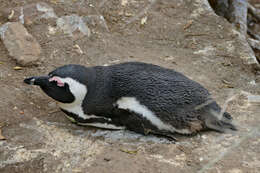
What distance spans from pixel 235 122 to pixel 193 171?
771mm

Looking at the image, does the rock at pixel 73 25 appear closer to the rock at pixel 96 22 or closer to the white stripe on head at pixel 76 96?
the rock at pixel 96 22

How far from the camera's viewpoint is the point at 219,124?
9.55ft

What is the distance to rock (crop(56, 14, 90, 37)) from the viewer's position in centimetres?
445

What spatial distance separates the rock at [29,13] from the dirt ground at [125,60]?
0.10 metres

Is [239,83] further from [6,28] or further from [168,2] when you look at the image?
[6,28]

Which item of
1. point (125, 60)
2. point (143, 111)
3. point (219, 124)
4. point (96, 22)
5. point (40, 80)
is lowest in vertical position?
point (125, 60)

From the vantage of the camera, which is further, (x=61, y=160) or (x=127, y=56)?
(x=127, y=56)

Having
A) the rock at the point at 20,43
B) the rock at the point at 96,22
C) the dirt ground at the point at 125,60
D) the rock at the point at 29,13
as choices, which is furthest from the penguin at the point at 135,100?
the rock at the point at 96,22

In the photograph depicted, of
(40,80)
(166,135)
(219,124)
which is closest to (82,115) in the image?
(40,80)

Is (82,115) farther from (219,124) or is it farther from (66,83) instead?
(219,124)

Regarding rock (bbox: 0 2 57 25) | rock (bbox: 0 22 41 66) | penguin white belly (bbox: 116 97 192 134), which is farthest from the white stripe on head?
rock (bbox: 0 2 57 25)

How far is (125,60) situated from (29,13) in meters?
1.51

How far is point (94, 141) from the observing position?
2822 mm

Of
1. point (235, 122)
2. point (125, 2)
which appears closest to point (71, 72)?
point (235, 122)
